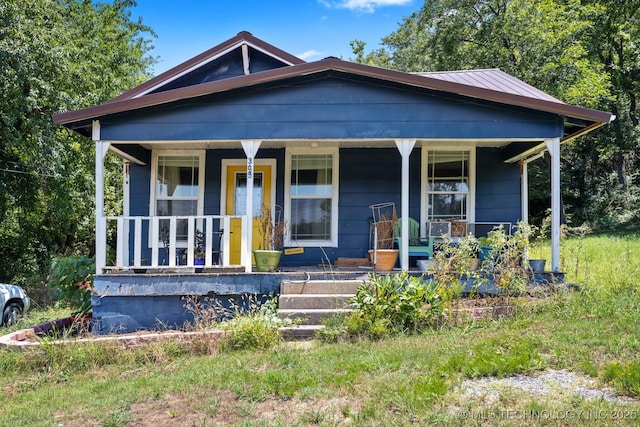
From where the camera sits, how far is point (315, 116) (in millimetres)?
6875

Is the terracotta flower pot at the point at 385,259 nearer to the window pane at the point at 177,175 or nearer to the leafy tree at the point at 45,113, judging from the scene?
the window pane at the point at 177,175

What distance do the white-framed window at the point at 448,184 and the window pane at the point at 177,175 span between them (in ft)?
14.4

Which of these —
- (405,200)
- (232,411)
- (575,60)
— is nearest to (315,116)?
(405,200)

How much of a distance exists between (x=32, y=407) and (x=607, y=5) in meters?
24.9

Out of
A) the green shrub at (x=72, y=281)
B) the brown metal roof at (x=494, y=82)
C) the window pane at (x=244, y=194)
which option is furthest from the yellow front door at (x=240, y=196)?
the brown metal roof at (x=494, y=82)

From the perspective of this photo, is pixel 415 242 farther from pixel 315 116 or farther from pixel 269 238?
pixel 315 116

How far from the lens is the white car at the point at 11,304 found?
8533 mm

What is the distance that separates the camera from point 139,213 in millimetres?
8656

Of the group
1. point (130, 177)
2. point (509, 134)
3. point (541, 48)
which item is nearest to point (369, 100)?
point (509, 134)

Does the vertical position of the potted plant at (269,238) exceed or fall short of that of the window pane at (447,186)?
it falls short

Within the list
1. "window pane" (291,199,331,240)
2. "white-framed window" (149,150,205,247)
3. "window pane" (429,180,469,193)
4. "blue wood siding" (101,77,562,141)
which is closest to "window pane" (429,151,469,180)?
"window pane" (429,180,469,193)

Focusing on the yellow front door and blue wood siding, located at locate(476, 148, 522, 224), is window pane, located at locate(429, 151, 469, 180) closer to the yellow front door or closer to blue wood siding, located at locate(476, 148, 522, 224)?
blue wood siding, located at locate(476, 148, 522, 224)

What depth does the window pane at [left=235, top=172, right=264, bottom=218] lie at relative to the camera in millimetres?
8477

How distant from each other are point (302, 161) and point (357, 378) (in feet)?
17.1
